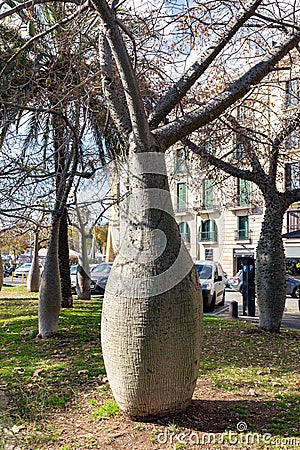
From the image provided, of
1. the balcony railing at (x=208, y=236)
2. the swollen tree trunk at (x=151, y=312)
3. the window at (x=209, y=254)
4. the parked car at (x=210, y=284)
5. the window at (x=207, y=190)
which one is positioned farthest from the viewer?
the window at (x=209, y=254)

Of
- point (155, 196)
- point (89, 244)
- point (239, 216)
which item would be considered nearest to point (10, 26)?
point (155, 196)

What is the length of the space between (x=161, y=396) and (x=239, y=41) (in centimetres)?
576

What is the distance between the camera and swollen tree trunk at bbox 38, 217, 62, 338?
26.0ft

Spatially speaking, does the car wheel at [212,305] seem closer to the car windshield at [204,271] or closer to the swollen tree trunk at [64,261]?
the car windshield at [204,271]

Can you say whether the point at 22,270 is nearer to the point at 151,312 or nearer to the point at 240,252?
the point at 240,252

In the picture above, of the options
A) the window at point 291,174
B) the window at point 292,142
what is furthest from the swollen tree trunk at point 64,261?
the window at point 292,142

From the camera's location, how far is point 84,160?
9.38 meters

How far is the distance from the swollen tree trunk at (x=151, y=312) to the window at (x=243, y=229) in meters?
27.3

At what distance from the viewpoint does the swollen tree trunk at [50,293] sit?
7.93 metres

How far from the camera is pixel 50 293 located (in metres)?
7.97

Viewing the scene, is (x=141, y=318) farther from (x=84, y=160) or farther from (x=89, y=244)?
(x=89, y=244)

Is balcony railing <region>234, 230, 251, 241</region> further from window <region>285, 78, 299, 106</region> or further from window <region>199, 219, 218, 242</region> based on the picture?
window <region>285, 78, 299, 106</region>

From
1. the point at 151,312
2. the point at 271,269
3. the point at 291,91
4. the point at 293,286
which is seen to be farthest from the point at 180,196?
the point at 151,312

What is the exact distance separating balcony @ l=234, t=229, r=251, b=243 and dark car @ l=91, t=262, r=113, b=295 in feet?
47.6
